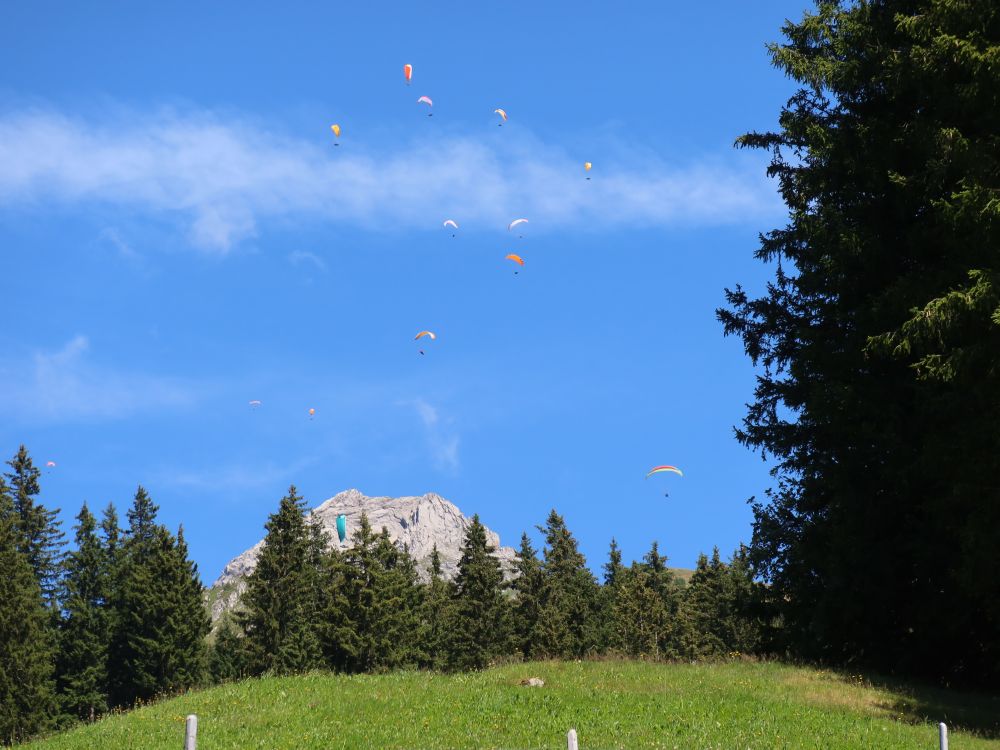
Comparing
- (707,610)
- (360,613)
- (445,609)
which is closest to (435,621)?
(445,609)

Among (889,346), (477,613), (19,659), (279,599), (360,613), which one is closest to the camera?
(889,346)

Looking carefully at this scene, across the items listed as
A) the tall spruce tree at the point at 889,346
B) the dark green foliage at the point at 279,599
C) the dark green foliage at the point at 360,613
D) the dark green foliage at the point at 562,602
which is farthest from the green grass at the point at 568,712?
the dark green foliage at the point at 562,602

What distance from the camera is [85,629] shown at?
69250 millimetres

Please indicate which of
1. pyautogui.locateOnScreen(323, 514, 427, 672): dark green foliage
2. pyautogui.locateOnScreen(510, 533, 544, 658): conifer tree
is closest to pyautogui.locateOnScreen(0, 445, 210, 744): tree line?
pyautogui.locateOnScreen(323, 514, 427, 672): dark green foliage

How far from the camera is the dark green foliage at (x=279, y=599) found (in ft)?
218

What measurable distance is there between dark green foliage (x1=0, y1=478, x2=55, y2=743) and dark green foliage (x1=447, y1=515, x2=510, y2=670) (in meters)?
29.0

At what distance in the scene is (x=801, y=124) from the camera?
99.8 feet

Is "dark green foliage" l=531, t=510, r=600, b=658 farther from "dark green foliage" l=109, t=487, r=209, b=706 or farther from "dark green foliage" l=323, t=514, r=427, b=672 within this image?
"dark green foliage" l=109, t=487, r=209, b=706

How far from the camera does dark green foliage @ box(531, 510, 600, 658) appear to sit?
73.5m

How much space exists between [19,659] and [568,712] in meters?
48.7

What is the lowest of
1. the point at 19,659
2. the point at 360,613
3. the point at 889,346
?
the point at 19,659

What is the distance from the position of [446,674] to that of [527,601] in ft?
171

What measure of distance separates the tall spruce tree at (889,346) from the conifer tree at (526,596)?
47.9 metres

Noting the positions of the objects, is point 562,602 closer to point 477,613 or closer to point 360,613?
point 477,613
